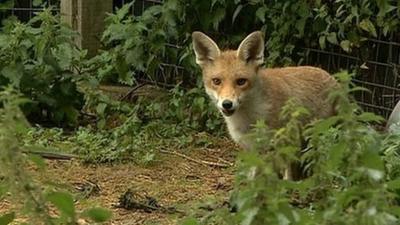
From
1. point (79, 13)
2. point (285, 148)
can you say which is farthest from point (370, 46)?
point (285, 148)

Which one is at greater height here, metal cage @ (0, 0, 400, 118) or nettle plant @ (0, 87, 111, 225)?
nettle plant @ (0, 87, 111, 225)

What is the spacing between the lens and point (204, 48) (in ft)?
24.4

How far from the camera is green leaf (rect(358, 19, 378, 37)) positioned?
27.9ft

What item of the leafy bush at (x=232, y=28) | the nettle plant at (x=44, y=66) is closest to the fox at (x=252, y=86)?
the leafy bush at (x=232, y=28)

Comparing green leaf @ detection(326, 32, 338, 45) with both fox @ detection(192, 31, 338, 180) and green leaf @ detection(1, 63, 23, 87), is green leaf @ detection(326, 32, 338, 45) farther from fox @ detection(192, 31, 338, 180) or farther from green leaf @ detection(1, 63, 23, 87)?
green leaf @ detection(1, 63, 23, 87)

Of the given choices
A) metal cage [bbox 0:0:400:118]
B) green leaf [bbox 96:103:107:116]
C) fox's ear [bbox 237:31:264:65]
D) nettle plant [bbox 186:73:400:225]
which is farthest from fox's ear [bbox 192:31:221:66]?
nettle plant [bbox 186:73:400:225]

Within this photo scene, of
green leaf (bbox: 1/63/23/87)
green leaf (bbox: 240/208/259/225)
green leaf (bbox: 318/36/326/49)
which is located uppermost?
green leaf (bbox: 240/208/259/225)

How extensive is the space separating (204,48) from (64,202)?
13.2ft

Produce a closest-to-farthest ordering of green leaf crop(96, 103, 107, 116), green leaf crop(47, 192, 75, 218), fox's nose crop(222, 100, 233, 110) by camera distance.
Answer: green leaf crop(47, 192, 75, 218) → fox's nose crop(222, 100, 233, 110) → green leaf crop(96, 103, 107, 116)

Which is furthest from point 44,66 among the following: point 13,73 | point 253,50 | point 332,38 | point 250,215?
point 250,215

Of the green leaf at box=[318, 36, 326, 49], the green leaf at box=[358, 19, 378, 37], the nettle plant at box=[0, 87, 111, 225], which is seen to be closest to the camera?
the nettle plant at box=[0, 87, 111, 225]

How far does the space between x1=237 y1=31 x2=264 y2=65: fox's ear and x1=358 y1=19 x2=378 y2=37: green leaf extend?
4.91ft

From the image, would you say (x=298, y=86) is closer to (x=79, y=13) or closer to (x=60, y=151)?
(x=60, y=151)

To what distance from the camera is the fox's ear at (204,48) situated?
738 centimetres
